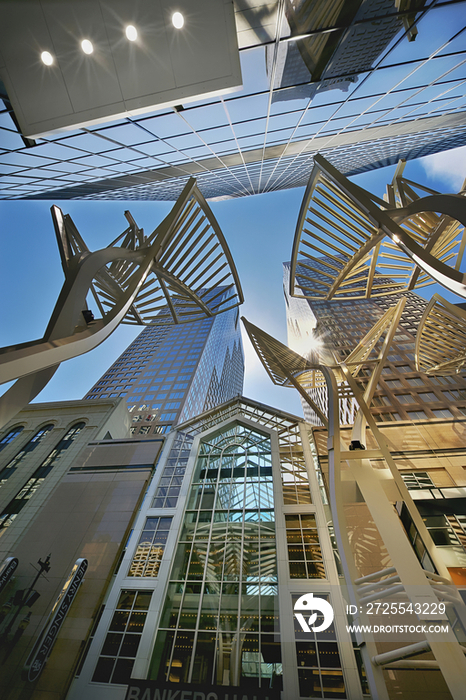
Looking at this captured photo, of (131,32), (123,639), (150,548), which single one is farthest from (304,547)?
(131,32)

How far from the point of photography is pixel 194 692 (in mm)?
9773

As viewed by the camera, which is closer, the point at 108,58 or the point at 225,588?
the point at 108,58

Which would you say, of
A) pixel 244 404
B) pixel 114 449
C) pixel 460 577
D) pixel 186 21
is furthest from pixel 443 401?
A: pixel 186 21

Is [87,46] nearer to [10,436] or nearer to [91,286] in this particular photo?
[91,286]

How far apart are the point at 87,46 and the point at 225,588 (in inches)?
769

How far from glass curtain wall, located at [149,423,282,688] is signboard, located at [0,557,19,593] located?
7362mm

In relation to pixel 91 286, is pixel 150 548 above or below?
below

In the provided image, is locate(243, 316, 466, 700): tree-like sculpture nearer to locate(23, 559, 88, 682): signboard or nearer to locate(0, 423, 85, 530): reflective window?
locate(23, 559, 88, 682): signboard

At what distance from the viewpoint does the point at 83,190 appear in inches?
548

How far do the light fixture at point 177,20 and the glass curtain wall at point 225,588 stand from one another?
19405mm

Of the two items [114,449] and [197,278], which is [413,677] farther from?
[114,449]

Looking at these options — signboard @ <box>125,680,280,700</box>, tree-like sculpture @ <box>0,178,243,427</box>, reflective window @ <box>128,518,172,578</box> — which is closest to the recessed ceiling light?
tree-like sculpture @ <box>0,178,243,427</box>

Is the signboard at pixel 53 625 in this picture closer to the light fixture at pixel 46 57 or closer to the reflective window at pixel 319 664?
the reflective window at pixel 319 664

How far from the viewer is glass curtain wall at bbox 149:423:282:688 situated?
11.6 metres
